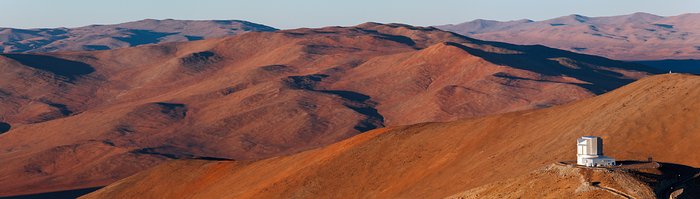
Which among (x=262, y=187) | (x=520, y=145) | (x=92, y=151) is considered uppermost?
(x=520, y=145)

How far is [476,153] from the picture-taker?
63969 millimetres

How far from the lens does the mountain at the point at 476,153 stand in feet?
172

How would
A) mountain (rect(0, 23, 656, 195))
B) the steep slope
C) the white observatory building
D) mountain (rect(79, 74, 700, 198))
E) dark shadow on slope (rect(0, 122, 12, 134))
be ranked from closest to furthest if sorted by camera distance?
the steep slope < the white observatory building < mountain (rect(79, 74, 700, 198)) < mountain (rect(0, 23, 656, 195)) < dark shadow on slope (rect(0, 122, 12, 134))

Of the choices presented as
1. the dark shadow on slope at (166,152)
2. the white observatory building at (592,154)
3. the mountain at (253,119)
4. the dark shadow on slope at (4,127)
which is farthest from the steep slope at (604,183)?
the dark shadow on slope at (4,127)

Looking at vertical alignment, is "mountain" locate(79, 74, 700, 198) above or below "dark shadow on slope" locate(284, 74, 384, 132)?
above

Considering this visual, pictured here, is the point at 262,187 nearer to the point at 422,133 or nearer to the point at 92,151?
the point at 422,133

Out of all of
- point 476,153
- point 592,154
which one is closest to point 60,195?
point 476,153

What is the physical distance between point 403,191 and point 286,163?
2059 cm

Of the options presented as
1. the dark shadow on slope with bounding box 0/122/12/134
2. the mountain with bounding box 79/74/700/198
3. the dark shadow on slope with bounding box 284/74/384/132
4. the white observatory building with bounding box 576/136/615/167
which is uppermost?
the white observatory building with bounding box 576/136/615/167

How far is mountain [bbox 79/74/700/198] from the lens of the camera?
2067 inches

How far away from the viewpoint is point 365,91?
19588cm

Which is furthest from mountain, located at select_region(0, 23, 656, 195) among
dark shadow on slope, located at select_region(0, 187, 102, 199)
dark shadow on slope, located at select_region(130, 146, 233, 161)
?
dark shadow on slope, located at select_region(0, 187, 102, 199)

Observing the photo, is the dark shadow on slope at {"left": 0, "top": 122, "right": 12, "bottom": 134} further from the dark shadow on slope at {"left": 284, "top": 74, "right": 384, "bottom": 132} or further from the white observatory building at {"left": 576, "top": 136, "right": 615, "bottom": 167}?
the white observatory building at {"left": 576, "top": 136, "right": 615, "bottom": 167}

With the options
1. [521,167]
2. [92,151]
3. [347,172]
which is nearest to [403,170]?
[347,172]
